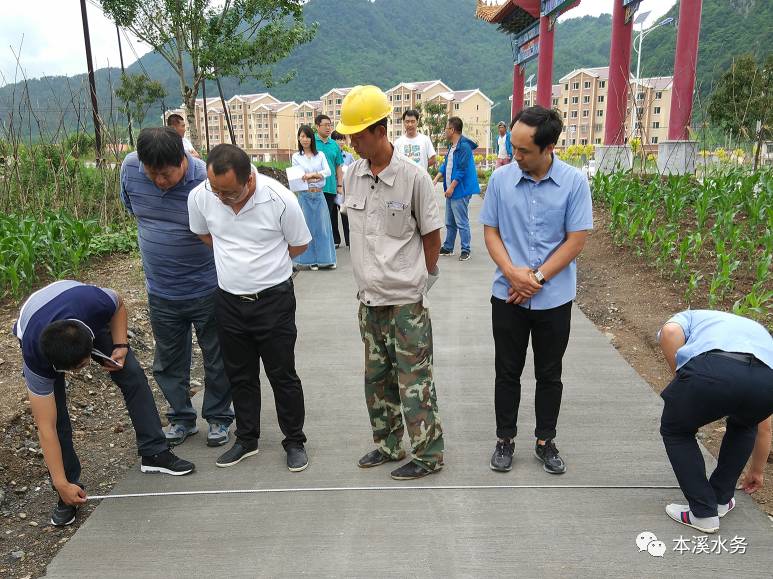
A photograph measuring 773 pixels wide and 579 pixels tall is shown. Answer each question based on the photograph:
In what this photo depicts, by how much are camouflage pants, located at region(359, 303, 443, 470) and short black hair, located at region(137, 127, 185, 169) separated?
114cm

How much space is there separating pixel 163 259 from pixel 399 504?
1672 millimetres

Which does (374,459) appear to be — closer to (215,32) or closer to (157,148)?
(157,148)

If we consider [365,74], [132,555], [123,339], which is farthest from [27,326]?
[365,74]

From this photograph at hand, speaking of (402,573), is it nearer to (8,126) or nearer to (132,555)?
(132,555)

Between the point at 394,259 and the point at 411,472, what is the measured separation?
1.05 metres

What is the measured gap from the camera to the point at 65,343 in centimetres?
233

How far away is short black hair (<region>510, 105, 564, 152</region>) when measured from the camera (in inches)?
106

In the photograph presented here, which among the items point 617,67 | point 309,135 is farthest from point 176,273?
point 617,67

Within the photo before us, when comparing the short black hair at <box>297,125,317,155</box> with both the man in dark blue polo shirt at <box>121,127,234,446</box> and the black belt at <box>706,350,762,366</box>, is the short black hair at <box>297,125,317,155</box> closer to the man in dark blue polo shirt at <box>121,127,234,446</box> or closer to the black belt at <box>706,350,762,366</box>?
the man in dark blue polo shirt at <box>121,127,234,446</box>

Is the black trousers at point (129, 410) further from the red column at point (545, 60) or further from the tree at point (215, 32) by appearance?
the red column at point (545, 60)

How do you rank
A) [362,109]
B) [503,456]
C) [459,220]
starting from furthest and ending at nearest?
1. [459,220]
2. [503,456]
3. [362,109]

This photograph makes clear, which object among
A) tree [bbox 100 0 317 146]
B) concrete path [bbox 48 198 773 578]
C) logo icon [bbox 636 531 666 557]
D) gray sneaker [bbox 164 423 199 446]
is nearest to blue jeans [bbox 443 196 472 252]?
concrete path [bbox 48 198 773 578]

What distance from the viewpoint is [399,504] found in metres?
2.80

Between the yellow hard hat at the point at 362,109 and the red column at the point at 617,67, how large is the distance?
1146 cm
